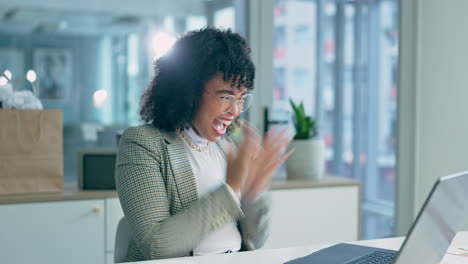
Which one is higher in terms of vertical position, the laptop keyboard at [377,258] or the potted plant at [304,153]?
the potted plant at [304,153]

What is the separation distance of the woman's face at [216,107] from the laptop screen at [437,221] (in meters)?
0.71

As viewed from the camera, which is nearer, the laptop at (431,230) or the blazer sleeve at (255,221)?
the laptop at (431,230)

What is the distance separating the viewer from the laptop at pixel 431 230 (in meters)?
1.04

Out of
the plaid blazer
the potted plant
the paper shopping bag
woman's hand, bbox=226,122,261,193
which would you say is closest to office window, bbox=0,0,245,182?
the paper shopping bag

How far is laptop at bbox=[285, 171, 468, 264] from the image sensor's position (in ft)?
3.41

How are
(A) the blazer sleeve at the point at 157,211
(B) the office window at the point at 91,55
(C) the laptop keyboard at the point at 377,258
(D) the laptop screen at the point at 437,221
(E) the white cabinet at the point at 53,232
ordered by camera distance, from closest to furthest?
1. (D) the laptop screen at the point at 437,221
2. (C) the laptop keyboard at the point at 377,258
3. (A) the blazer sleeve at the point at 157,211
4. (E) the white cabinet at the point at 53,232
5. (B) the office window at the point at 91,55

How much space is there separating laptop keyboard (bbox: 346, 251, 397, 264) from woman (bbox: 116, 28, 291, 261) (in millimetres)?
358

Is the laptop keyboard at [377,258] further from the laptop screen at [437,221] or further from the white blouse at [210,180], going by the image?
the white blouse at [210,180]

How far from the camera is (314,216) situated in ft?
9.23

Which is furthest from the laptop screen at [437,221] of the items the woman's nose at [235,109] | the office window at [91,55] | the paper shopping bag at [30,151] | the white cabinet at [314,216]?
the office window at [91,55]

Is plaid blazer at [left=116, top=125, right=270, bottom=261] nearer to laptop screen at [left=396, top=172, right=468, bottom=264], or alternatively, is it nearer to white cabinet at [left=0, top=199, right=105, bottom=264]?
laptop screen at [left=396, top=172, right=468, bottom=264]

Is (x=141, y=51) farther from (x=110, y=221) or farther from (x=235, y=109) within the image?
(x=235, y=109)

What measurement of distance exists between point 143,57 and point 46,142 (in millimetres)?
929

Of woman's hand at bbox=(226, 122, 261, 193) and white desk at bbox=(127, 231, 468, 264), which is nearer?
white desk at bbox=(127, 231, 468, 264)
